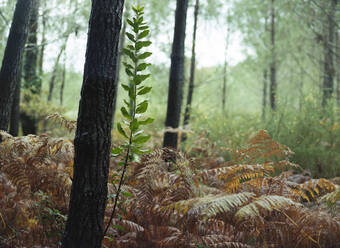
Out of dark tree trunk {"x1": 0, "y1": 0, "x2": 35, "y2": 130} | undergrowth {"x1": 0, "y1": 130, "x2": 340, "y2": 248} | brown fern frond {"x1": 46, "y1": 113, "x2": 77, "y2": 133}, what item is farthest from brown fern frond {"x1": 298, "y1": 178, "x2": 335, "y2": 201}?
dark tree trunk {"x1": 0, "y1": 0, "x2": 35, "y2": 130}

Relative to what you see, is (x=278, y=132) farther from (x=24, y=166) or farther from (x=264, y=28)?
(x=264, y=28)

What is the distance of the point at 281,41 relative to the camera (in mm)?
10781

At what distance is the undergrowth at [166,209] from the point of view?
217cm

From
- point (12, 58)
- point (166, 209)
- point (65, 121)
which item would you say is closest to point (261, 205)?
point (166, 209)

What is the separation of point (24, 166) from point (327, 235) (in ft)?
8.37

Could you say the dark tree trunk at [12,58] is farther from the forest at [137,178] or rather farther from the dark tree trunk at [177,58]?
the dark tree trunk at [177,58]

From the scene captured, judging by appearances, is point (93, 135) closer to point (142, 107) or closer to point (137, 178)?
point (142, 107)

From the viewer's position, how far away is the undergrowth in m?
2.17

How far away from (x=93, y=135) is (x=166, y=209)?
2.82 ft

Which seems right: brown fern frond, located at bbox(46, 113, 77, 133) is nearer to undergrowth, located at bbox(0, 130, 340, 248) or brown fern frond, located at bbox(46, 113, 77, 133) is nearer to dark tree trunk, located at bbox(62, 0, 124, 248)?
undergrowth, located at bbox(0, 130, 340, 248)

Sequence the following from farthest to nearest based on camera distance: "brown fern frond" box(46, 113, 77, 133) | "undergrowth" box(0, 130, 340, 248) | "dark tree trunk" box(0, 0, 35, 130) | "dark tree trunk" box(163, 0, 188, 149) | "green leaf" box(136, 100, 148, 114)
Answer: "dark tree trunk" box(163, 0, 188, 149) < "dark tree trunk" box(0, 0, 35, 130) < "brown fern frond" box(46, 113, 77, 133) < "undergrowth" box(0, 130, 340, 248) < "green leaf" box(136, 100, 148, 114)

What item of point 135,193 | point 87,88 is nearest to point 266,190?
point 135,193

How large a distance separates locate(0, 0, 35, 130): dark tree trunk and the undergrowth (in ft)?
2.15

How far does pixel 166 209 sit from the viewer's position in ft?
Result: 7.34
